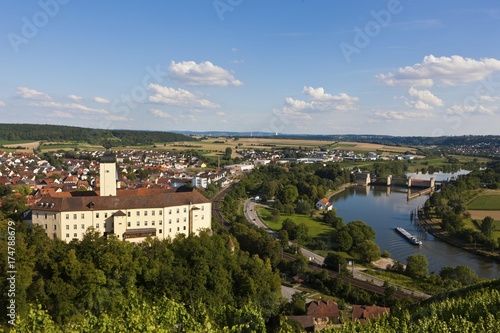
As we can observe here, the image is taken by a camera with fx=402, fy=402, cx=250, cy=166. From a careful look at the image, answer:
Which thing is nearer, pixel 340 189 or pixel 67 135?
pixel 340 189

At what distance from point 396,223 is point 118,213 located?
26.0 meters

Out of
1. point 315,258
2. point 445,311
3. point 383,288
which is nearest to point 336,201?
point 315,258

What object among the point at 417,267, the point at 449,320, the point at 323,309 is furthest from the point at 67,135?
the point at 449,320

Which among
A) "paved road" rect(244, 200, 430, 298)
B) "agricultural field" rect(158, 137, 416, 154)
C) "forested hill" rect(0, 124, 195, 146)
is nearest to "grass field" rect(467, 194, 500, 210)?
"paved road" rect(244, 200, 430, 298)

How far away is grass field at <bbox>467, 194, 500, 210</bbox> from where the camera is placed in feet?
131

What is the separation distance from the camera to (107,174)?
69.6ft

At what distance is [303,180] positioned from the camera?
2016 inches

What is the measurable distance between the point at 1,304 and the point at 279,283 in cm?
1157

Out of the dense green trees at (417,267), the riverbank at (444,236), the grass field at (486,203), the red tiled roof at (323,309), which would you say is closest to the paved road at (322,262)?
the dense green trees at (417,267)

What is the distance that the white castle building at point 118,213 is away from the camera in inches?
753

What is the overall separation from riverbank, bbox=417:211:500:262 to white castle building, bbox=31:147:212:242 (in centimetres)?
1884

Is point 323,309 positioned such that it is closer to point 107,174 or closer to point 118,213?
point 118,213

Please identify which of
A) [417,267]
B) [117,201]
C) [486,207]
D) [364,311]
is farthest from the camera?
[486,207]

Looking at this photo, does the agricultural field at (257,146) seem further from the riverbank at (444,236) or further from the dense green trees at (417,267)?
the dense green trees at (417,267)
